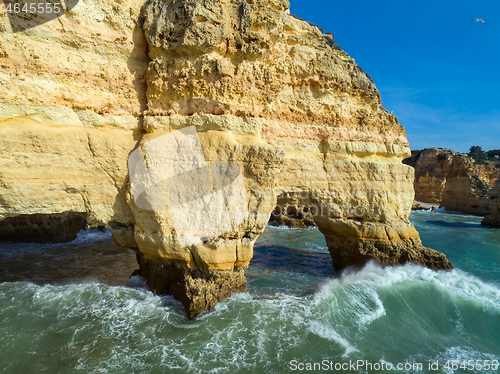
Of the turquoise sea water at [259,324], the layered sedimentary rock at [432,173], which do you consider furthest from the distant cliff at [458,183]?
the turquoise sea water at [259,324]

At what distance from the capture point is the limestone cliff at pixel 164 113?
471cm

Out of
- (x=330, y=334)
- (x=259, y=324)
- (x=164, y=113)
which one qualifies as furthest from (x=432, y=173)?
(x=164, y=113)

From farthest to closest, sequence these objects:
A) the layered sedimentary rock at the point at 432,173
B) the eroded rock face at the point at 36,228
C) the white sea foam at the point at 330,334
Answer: the layered sedimentary rock at the point at 432,173
the eroded rock face at the point at 36,228
the white sea foam at the point at 330,334

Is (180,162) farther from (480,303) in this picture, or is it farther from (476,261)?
(476,261)

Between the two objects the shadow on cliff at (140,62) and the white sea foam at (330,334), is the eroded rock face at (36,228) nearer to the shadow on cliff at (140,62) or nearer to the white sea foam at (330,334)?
the shadow on cliff at (140,62)

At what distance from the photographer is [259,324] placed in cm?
469

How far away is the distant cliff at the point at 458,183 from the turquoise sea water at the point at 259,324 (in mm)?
19754

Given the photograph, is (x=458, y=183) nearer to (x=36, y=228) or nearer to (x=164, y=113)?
(x=164, y=113)

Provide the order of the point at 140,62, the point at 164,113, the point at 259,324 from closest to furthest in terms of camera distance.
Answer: the point at 259,324
the point at 164,113
the point at 140,62

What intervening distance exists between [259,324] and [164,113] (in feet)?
14.1

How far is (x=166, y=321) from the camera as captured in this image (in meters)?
4.74

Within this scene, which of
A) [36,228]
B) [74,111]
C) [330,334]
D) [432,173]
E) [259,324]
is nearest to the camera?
[330,334]

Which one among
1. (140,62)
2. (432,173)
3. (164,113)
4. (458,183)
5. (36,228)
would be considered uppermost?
(432,173)

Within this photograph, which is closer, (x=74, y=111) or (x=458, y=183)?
(x=74, y=111)
